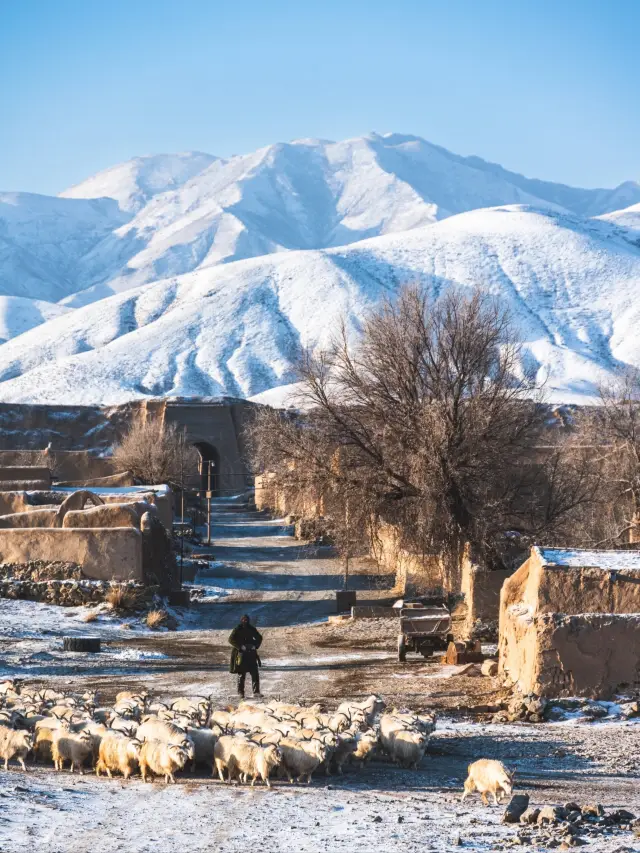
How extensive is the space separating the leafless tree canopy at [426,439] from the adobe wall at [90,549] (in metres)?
4.02

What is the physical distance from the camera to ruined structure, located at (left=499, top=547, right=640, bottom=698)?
16.7 m

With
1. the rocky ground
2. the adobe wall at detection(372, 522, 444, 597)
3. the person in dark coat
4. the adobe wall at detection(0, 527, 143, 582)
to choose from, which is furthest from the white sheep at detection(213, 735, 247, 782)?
the adobe wall at detection(372, 522, 444, 597)

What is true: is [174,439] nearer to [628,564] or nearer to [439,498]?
[439,498]

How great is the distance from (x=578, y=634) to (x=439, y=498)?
10749 mm

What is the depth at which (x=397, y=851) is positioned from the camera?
909 centimetres

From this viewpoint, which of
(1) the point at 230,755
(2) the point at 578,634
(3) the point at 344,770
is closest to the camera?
(1) the point at 230,755

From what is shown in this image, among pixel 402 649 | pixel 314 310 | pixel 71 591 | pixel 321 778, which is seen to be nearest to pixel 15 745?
pixel 321 778

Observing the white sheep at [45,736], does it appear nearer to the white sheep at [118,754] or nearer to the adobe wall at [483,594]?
the white sheep at [118,754]

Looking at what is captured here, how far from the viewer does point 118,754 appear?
11.9 metres

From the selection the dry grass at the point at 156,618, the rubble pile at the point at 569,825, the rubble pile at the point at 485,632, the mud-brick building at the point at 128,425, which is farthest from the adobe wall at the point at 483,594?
the mud-brick building at the point at 128,425

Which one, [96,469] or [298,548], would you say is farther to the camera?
[96,469]

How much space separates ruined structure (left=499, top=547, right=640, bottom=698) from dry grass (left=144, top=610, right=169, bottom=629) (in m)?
10.4

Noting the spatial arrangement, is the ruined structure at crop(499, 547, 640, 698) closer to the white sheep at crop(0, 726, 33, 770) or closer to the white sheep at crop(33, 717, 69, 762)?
the white sheep at crop(33, 717, 69, 762)

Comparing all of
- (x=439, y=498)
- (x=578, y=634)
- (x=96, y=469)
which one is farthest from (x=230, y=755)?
(x=96, y=469)
